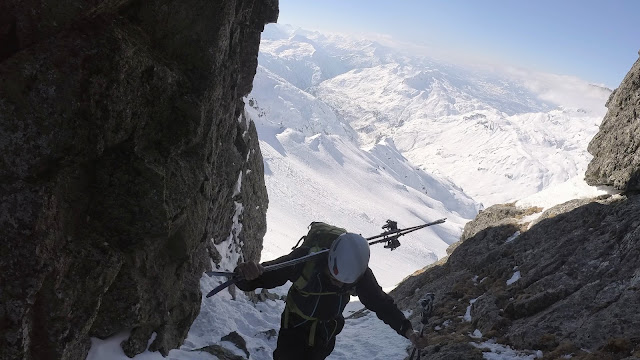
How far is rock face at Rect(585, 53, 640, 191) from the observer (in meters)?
20.9

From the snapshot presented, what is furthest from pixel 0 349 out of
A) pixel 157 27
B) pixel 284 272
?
pixel 157 27

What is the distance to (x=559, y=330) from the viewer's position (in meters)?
12.6

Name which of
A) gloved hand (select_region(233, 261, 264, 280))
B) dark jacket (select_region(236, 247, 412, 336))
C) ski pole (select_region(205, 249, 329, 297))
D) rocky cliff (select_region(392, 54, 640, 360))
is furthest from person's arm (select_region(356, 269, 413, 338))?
rocky cliff (select_region(392, 54, 640, 360))

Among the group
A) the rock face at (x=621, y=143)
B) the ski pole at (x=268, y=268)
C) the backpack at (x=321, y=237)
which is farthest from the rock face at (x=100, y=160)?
the rock face at (x=621, y=143)

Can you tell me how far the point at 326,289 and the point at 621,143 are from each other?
22765mm

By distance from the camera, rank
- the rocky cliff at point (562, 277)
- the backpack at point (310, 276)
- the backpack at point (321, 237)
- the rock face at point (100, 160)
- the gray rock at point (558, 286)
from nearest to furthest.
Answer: the rock face at point (100, 160) → the backpack at point (310, 276) → the backpack at point (321, 237) → the gray rock at point (558, 286) → the rocky cliff at point (562, 277)

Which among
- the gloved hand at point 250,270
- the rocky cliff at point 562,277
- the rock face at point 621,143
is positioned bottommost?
the rocky cliff at point 562,277

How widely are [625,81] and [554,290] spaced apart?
53.8ft

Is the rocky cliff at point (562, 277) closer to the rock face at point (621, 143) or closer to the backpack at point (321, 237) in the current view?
the rock face at point (621, 143)

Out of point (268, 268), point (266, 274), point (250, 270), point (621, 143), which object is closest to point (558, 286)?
point (621, 143)

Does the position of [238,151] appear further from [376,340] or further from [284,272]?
[284,272]

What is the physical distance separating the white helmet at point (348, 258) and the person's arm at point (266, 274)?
2.55 ft

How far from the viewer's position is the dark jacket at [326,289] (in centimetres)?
668

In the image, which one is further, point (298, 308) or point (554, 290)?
point (554, 290)
